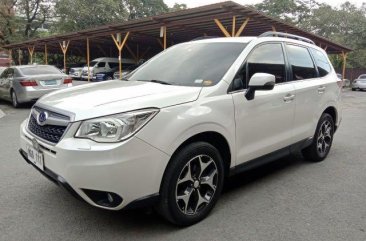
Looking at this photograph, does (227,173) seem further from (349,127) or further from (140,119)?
(349,127)

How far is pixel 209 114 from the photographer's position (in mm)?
3117

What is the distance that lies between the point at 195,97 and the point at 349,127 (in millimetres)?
6538

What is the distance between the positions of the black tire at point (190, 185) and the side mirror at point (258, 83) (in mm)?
705

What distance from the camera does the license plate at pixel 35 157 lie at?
3.00m

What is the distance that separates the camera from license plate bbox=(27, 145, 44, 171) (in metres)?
3.00

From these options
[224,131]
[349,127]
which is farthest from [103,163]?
[349,127]

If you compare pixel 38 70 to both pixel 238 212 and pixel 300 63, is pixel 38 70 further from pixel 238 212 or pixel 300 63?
pixel 238 212

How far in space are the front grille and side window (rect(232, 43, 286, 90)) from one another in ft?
5.49

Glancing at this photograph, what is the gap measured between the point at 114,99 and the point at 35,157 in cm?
94

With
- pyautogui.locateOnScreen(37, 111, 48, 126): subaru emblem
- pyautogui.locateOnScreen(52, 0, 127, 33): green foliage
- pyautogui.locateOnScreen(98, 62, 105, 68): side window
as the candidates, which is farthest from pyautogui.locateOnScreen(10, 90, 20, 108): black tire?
pyautogui.locateOnScreen(52, 0, 127, 33): green foliage

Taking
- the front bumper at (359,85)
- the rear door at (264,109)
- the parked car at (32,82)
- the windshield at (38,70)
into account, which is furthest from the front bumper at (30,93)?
the front bumper at (359,85)

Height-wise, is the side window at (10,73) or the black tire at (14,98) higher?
the side window at (10,73)

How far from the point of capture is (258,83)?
332 cm

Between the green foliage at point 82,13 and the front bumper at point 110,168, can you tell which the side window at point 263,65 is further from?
the green foliage at point 82,13
